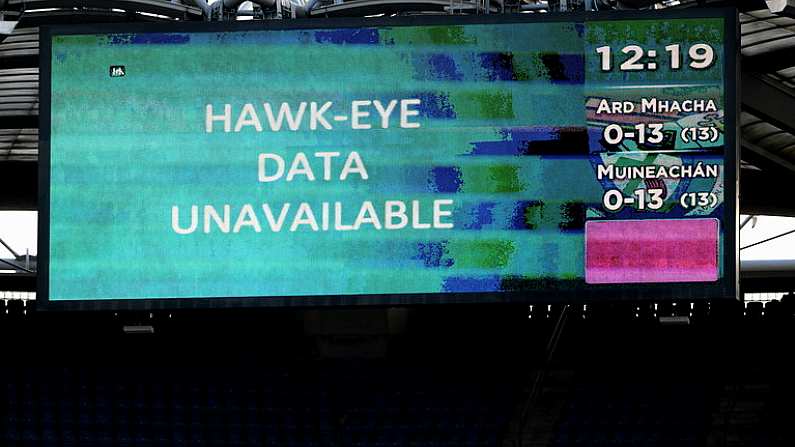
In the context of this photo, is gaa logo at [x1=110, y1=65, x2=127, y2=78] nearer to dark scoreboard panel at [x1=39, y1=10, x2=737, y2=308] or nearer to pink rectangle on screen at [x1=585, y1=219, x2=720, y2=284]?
dark scoreboard panel at [x1=39, y1=10, x2=737, y2=308]

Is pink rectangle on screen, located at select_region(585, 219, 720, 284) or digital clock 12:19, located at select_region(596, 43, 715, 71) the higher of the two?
digital clock 12:19, located at select_region(596, 43, 715, 71)

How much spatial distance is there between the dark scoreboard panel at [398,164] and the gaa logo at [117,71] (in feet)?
0.06

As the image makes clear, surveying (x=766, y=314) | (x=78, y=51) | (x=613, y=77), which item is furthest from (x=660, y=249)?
(x=766, y=314)

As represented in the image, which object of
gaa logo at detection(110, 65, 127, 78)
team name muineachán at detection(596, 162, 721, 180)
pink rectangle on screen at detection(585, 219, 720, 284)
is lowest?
pink rectangle on screen at detection(585, 219, 720, 284)

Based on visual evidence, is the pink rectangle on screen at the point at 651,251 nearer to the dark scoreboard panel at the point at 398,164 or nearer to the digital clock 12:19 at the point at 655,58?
the dark scoreboard panel at the point at 398,164

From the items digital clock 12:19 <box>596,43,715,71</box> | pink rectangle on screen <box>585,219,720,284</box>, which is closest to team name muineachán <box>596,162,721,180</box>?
pink rectangle on screen <box>585,219,720,284</box>

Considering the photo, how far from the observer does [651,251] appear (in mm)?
13008

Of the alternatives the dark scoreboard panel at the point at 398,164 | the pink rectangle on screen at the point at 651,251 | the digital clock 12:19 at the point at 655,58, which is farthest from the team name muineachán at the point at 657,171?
the digital clock 12:19 at the point at 655,58

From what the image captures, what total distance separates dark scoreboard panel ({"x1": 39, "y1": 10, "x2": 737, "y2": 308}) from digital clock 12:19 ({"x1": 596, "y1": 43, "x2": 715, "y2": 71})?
0.06 ft

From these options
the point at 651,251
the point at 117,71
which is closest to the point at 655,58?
the point at 651,251

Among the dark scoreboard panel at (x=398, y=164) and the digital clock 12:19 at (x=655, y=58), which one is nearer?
the dark scoreboard panel at (x=398, y=164)

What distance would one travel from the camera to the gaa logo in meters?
13.5

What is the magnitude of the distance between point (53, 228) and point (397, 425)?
965 centimetres

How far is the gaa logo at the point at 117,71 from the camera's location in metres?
13.5
